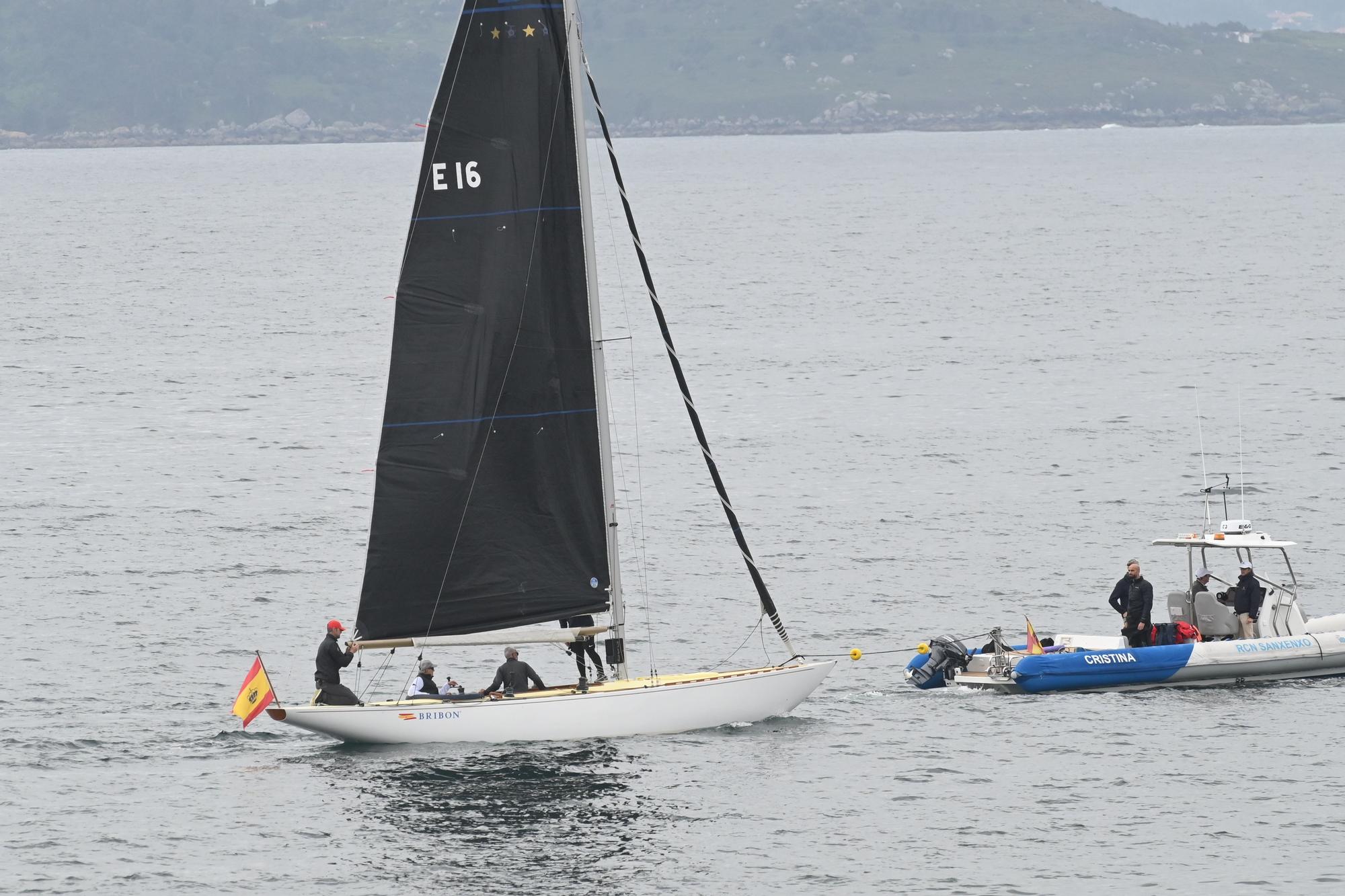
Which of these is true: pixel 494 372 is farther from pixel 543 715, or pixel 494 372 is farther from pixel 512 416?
pixel 543 715

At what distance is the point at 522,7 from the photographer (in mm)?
33188

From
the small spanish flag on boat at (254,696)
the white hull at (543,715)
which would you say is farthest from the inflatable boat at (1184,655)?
the small spanish flag on boat at (254,696)

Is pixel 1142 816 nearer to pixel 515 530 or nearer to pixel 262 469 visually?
pixel 515 530

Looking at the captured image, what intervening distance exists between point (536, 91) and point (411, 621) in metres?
10.1

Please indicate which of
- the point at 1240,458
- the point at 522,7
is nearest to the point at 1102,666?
the point at 522,7

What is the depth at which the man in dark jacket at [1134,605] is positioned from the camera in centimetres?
4034

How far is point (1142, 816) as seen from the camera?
3291 centimetres

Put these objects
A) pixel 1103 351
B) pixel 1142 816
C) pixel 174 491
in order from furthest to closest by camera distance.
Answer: pixel 1103 351 < pixel 174 491 < pixel 1142 816

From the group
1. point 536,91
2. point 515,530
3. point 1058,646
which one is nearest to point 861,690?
point 1058,646

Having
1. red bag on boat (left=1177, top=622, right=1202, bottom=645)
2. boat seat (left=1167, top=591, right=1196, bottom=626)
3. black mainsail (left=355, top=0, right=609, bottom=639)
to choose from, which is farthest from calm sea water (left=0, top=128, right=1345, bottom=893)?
black mainsail (left=355, top=0, right=609, bottom=639)

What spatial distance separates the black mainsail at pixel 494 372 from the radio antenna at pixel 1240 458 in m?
27.8

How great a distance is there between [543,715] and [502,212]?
30.5 ft

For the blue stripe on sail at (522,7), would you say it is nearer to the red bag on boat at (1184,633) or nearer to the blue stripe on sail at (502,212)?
the blue stripe on sail at (502,212)

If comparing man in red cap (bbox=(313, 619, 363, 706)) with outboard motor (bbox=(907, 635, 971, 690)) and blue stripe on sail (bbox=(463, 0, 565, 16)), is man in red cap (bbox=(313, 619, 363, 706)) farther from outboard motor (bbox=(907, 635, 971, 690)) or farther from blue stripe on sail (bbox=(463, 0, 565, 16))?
outboard motor (bbox=(907, 635, 971, 690))
